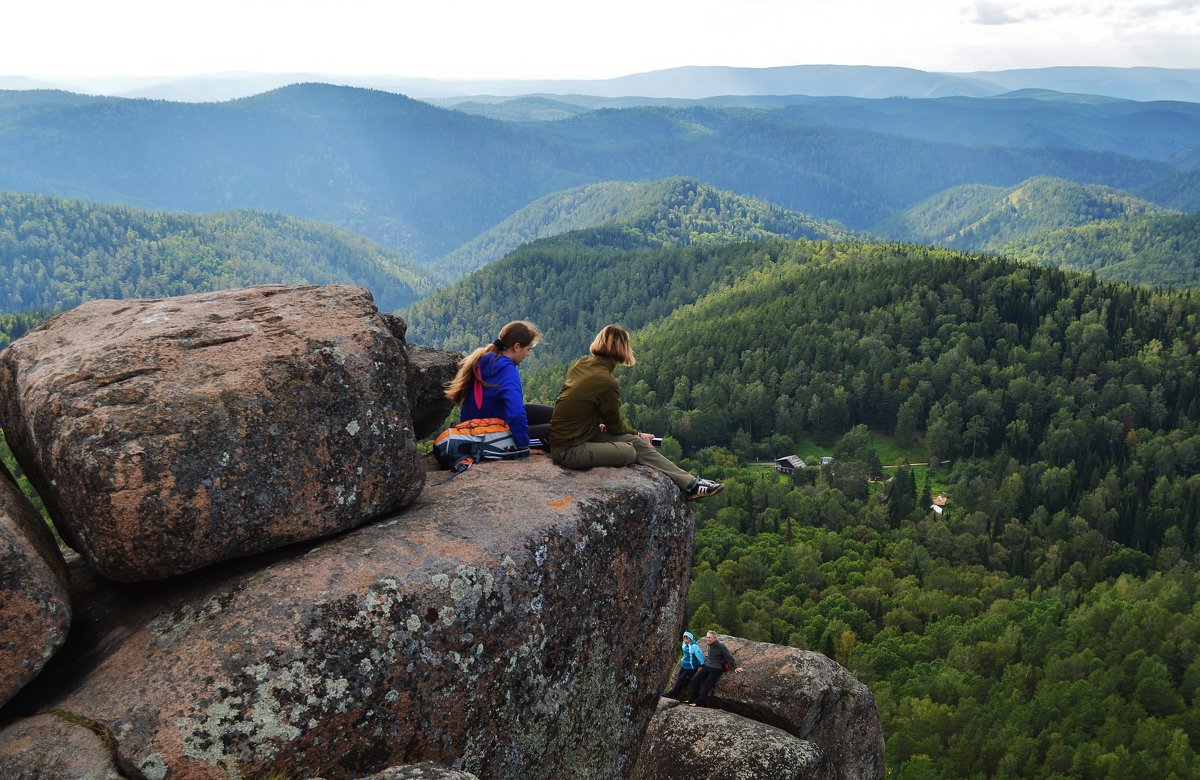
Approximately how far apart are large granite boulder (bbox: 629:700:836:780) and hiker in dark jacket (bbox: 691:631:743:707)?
5.37 ft

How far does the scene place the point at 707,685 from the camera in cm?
2780

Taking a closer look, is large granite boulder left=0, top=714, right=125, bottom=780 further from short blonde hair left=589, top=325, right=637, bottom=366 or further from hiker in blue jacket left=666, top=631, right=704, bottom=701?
hiker in blue jacket left=666, top=631, right=704, bottom=701

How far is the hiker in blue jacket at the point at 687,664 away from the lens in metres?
27.9

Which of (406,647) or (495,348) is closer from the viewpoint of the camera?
(406,647)

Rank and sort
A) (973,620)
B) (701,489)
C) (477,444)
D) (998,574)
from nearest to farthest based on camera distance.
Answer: (477,444) → (701,489) → (973,620) → (998,574)

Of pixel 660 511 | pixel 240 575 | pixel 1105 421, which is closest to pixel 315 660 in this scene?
pixel 240 575

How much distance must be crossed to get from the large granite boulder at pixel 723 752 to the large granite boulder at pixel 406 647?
28.5 feet

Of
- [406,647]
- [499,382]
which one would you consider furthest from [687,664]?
[406,647]

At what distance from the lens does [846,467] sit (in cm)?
17188

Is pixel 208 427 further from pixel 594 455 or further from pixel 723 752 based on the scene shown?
pixel 723 752

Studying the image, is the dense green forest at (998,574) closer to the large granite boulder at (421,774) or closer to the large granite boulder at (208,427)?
the large granite boulder at (208,427)

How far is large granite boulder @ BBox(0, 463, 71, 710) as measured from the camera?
423 inches

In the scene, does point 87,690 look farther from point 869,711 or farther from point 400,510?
point 869,711

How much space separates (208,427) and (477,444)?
634 cm
